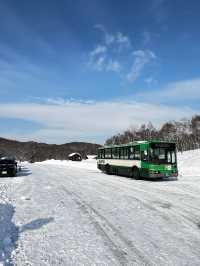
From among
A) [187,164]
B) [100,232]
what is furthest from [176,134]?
[100,232]

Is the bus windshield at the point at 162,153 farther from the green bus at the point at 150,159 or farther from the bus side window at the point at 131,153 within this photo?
the bus side window at the point at 131,153

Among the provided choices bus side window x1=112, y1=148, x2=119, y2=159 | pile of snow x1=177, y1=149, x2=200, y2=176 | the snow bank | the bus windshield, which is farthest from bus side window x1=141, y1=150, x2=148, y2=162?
the snow bank

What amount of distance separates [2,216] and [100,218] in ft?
8.78

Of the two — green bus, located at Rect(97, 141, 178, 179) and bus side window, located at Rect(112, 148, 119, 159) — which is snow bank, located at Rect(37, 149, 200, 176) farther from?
green bus, located at Rect(97, 141, 178, 179)

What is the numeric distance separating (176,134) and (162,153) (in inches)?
3854

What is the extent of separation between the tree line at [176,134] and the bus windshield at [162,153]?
8247 centimetres

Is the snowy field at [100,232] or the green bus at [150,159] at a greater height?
the green bus at [150,159]

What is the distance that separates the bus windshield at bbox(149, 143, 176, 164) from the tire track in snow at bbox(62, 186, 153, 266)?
42.5ft

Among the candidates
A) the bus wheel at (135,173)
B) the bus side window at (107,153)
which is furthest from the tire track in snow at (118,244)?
the bus side window at (107,153)

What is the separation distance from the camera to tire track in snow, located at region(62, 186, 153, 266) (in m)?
5.42

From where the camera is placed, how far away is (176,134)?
117250 millimetres

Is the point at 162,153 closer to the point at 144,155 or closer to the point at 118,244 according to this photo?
the point at 144,155

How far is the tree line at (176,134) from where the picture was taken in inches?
4313

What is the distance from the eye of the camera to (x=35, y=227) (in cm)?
774
